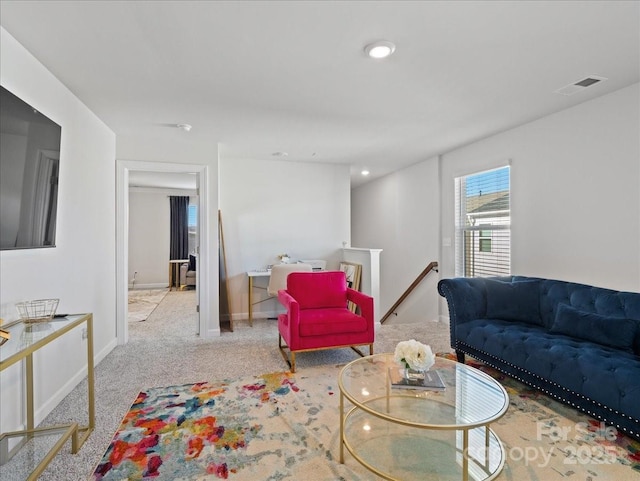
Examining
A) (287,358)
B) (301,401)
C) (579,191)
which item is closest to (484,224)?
(579,191)

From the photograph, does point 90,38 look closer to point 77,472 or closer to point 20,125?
point 20,125

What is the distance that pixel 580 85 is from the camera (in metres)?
2.78

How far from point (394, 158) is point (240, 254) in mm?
2839

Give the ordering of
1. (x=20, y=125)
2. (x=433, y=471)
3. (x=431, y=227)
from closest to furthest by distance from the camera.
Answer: (x=433, y=471)
(x=20, y=125)
(x=431, y=227)

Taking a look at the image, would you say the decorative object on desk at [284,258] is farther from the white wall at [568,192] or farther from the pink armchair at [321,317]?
the white wall at [568,192]

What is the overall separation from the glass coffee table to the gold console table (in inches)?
59.3

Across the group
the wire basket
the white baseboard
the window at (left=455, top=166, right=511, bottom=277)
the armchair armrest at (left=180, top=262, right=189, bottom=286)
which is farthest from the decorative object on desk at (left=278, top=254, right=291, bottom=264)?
the armchair armrest at (left=180, top=262, right=189, bottom=286)

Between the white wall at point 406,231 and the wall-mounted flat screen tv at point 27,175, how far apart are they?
401 centimetres

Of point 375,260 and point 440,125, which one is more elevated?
point 440,125

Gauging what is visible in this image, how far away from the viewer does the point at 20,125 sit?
1948 mm

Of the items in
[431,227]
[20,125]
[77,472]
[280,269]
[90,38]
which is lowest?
[77,472]

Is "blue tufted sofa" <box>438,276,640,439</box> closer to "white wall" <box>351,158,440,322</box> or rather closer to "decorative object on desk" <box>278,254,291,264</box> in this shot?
"white wall" <box>351,158,440,322</box>

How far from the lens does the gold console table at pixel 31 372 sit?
1.59 m

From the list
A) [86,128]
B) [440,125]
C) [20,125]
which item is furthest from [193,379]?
[440,125]
